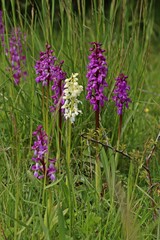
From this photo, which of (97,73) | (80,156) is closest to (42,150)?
(97,73)

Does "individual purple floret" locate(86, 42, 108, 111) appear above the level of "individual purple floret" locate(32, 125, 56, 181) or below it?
above

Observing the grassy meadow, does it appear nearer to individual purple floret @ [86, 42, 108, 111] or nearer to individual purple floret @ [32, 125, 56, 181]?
individual purple floret @ [32, 125, 56, 181]

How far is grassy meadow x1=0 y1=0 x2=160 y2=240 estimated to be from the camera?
2266mm

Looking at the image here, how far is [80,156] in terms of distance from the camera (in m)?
3.01

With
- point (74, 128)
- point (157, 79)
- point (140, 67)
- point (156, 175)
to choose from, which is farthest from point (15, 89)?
point (157, 79)

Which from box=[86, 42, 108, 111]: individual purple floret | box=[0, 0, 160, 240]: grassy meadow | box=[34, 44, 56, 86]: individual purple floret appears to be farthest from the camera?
box=[34, 44, 56, 86]: individual purple floret

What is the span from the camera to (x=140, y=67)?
3492mm

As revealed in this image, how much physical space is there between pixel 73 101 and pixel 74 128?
0.97 metres

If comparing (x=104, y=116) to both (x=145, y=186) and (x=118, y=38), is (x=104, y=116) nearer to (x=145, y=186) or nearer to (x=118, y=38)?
(x=145, y=186)

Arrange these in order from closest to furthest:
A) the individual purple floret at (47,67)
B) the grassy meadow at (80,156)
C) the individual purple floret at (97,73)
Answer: the grassy meadow at (80,156)
the individual purple floret at (97,73)
the individual purple floret at (47,67)

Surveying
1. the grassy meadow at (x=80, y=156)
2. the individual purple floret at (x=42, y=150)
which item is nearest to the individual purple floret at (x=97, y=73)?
the grassy meadow at (x=80, y=156)

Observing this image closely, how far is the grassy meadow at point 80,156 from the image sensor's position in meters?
2.27

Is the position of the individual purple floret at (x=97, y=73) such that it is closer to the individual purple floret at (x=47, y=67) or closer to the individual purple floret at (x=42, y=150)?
the individual purple floret at (x=47, y=67)

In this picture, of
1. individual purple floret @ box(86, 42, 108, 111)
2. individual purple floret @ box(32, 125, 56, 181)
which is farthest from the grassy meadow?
individual purple floret @ box(86, 42, 108, 111)
